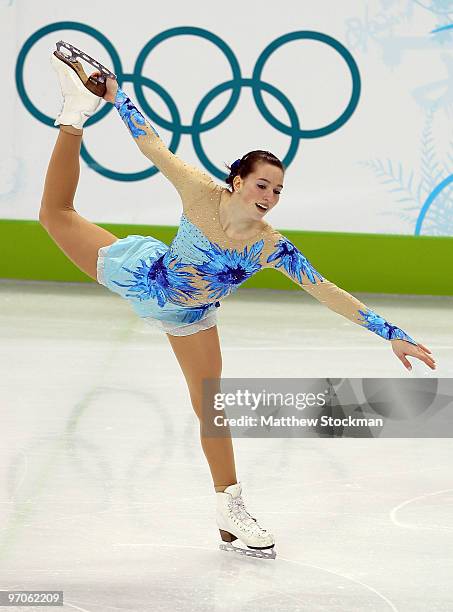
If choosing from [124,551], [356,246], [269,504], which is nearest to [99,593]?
[124,551]

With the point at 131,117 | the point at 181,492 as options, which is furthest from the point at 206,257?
the point at 181,492

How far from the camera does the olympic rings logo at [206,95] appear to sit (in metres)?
7.52

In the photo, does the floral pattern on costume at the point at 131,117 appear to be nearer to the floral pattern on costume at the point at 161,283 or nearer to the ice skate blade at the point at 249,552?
the floral pattern on costume at the point at 161,283

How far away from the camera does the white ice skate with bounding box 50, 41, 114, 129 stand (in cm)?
348

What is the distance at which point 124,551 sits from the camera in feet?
11.1

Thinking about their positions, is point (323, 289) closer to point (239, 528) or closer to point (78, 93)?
point (239, 528)

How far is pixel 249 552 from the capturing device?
338 centimetres

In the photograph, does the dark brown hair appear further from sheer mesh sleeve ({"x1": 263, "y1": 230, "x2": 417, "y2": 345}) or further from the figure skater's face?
sheer mesh sleeve ({"x1": 263, "y1": 230, "x2": 417, "y2": 345})

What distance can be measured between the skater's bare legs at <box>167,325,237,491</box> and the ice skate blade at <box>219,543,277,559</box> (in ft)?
0.56

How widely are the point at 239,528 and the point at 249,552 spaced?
74mm

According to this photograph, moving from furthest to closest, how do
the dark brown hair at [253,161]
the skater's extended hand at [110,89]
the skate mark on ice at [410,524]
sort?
the skate mark on ice at [410,524] < the skater's extended hand at [110,89] < the dark brown hair at [253,161]

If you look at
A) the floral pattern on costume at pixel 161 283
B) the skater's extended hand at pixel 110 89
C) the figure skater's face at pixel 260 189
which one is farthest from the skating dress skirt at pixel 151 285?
the skater's extended hand at pixel 110 89

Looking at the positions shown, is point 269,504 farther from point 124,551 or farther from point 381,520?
point 124,551

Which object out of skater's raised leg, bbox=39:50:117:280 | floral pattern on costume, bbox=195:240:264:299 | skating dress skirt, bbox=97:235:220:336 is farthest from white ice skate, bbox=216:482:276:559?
skater's raised leg, bbox=39:50:117:280
